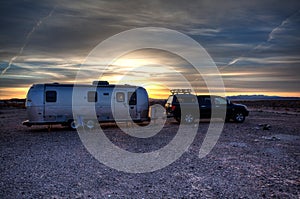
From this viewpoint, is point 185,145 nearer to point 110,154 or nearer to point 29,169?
point 110,154

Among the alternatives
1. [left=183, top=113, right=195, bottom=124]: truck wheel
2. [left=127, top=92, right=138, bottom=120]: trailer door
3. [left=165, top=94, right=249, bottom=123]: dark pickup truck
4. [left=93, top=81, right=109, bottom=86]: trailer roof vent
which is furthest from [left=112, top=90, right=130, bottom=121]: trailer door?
[left=183, top=113, right=195, bottom=124]: truck wheel

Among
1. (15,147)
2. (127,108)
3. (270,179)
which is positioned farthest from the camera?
(127,108)

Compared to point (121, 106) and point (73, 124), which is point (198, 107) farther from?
point (73, 124)

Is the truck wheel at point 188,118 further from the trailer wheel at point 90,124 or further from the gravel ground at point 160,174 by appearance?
the gravel ground at point 160,174

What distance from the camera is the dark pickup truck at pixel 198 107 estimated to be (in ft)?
60.6

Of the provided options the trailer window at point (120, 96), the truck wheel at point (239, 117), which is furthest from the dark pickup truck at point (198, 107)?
the trailer window at point (120, 96)

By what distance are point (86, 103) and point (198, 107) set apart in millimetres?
7852

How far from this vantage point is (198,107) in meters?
18.8

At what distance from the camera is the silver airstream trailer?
15203 mm

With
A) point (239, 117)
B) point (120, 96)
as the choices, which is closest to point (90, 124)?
point (120, 96)

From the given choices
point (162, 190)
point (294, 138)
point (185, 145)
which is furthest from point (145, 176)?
point (294, 138)

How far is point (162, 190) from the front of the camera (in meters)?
6.00

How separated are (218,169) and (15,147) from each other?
8306mm

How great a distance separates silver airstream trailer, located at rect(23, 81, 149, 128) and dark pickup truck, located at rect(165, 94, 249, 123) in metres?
2.20
